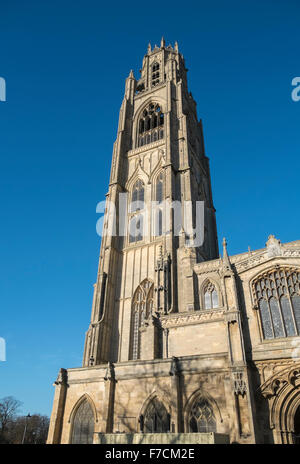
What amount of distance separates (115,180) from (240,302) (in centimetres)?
2439

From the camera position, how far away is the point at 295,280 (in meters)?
22.1

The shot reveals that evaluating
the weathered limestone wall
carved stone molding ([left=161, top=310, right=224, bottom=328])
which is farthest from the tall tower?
the weathered limestone wall

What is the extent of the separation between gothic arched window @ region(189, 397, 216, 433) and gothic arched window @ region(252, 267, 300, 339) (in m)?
5.71

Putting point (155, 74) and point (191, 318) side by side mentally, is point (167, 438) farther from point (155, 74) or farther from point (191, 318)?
point (155, 74)

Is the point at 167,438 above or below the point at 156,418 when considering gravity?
below

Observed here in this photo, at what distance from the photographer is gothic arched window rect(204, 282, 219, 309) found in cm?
2802

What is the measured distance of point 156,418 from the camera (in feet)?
63.3

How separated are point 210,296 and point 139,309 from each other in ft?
25.7

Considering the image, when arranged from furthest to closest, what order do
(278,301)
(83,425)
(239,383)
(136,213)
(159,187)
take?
1. (159,187)
2. (136,213)
3. (278,301)
4. (83,425)
5. (239,383)

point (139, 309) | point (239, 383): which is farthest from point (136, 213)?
point (239, 383)

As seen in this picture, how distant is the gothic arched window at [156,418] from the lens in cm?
1889
